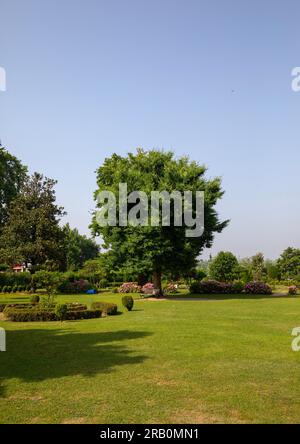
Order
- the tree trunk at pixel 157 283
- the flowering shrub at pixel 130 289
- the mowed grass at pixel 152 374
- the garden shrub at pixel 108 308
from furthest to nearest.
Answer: the flowering shrub at pixel 130 289 → the tree trunk at pixel 157 283 → the garden shrub at pixel 108 308 → the mowed grass at pixel 152 374

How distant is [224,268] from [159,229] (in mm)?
25333

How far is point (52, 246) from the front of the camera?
4791 centimetres

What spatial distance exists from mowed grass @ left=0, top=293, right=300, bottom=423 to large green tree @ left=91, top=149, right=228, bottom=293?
639 inches

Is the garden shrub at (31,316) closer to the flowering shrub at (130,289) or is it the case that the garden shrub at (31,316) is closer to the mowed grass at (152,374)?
the mowed grass at (152,374)

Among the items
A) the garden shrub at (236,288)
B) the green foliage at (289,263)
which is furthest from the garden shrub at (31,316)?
the green foliage at (289,263)

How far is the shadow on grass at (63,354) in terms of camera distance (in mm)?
10859

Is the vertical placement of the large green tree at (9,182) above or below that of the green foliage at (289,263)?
above

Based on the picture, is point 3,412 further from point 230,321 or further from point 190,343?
point 230,321

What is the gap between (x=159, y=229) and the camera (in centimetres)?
3412

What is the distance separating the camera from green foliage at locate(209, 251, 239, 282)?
56531mm

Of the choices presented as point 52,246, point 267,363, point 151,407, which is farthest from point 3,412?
point 52,246

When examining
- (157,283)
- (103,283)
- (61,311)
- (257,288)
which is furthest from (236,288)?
(61,311)

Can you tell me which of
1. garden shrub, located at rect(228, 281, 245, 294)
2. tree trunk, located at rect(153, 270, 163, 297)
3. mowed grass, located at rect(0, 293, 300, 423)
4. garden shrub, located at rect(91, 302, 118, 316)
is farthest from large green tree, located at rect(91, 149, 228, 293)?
mowed grass, located at rect(0, 293, 300, 423)

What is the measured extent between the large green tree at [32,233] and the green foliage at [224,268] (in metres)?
22.4
